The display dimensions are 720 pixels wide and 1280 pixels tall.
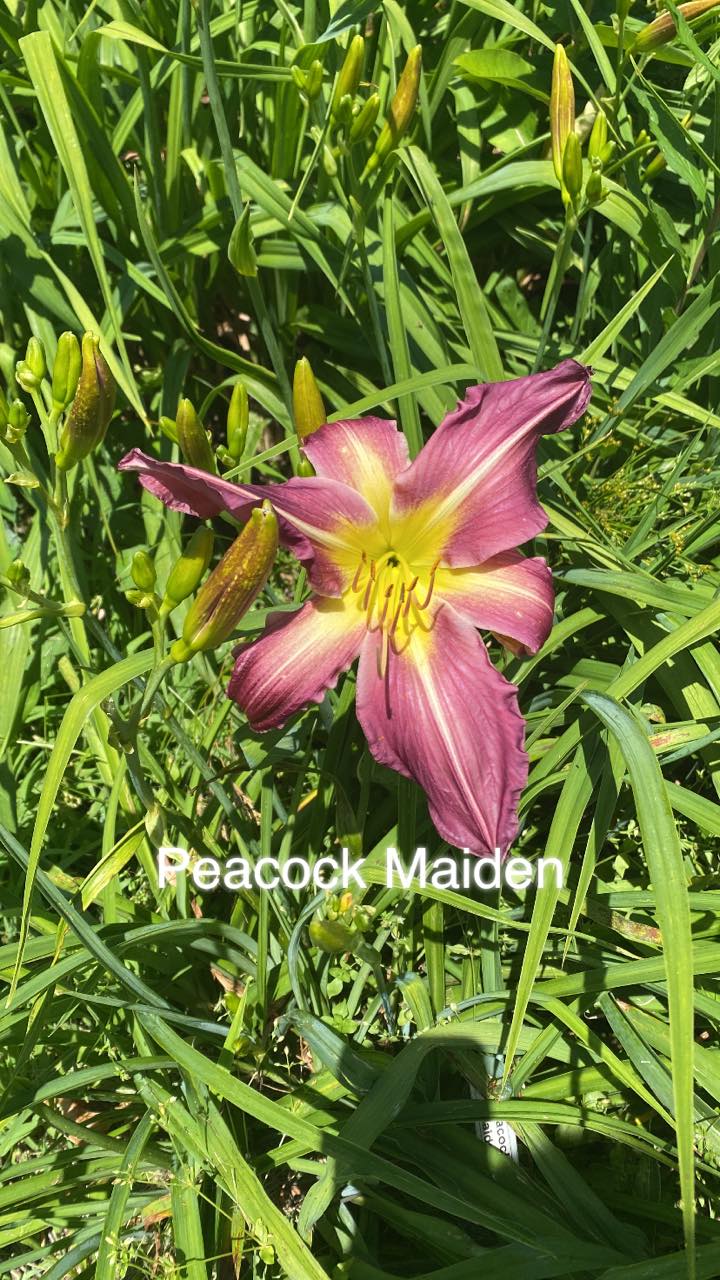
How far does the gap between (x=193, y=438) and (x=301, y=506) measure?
Result: 148 millimetres

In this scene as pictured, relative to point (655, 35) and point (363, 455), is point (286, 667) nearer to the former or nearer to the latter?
point (363, 455)

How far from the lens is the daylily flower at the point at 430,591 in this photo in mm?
1043

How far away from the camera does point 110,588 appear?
183 cm

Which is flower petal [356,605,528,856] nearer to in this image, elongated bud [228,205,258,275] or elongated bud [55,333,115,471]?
elongated bud [55,333,115,471]

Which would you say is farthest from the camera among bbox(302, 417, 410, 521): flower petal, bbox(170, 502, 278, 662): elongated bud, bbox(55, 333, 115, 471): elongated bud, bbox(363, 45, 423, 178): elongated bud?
bbox(363, 45, 423, 178): elongated bud

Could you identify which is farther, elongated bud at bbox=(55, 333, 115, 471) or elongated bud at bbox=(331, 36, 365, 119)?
elongated bud at bbox=(331, 36, 365, 119)

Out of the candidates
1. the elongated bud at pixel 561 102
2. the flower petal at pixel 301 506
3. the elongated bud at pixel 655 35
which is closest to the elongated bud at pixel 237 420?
the flower petal at pixel 301 506

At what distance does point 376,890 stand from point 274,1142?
400 mm

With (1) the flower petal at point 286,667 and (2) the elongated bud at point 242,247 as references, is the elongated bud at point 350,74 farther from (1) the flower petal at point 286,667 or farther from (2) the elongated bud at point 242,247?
(1) the flower petal at point 286,667

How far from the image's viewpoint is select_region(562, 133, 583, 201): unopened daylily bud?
1.14 metres

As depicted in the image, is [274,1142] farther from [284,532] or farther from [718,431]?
[718,431]

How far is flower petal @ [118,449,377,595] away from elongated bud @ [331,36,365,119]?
538 mm

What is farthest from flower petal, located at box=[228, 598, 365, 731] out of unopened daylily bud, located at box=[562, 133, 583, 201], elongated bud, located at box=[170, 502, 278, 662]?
unopened daylily bud, located at box=[562, 133, 583, 201]

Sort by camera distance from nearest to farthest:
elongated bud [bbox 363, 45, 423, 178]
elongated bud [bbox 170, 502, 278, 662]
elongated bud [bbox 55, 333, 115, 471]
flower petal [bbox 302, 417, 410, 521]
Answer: elongated bud [bbox 170, 502, 278, 662] → elongated bud [bbox 55, 333, 115, 471] → flower petal [bbox 302, 417, 410, 521] → elongated bud [bbox 363, 45, 423, 178]
